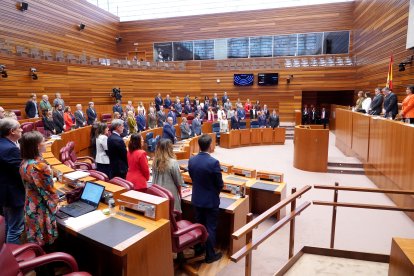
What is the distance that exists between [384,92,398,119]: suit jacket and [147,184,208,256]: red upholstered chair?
203 inches

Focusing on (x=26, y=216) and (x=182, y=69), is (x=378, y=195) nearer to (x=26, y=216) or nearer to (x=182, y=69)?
(x=26, y=216)

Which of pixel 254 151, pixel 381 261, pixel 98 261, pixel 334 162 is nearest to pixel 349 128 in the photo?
pixel 334 162

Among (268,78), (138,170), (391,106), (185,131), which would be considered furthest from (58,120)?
(268,78)

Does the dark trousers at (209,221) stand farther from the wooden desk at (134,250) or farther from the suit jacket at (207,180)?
the wooden desk at (134,250)

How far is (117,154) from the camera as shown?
156 inches

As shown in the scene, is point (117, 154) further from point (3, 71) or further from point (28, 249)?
point (3, 71)

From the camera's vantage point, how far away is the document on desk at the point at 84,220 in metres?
2.20

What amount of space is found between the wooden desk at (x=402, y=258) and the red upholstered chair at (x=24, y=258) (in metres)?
1.96

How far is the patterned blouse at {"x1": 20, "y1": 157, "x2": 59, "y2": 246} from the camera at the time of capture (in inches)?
84.4

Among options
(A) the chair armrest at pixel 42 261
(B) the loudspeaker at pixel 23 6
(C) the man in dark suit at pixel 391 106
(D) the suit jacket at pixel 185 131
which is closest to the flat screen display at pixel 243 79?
(D) the suit jacket at pixel 185 131

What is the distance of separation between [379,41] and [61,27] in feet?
40.3

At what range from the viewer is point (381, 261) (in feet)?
9.34

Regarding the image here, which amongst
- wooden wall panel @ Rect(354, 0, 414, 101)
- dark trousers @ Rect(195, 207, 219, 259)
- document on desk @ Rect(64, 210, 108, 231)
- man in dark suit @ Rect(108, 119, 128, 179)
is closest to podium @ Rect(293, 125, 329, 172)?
wooden wall panel @ Rect(354, 0, 414, 101)

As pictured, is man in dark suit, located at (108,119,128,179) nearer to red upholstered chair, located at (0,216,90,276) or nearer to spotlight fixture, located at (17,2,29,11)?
red upholstered chair, located at (0,216,90,276)
